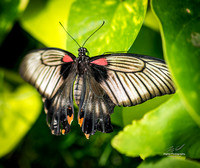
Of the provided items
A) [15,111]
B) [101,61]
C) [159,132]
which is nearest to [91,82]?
[101,61]

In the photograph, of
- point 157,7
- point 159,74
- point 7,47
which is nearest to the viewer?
point 157,7

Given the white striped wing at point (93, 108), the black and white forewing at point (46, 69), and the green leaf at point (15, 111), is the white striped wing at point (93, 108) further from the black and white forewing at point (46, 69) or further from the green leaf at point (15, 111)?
the green leaf at point (15, 111)

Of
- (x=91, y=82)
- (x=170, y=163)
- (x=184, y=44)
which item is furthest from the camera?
(x=91, y=82)

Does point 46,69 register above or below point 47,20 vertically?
below

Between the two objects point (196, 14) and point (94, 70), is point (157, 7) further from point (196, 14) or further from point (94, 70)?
point (94, 70)

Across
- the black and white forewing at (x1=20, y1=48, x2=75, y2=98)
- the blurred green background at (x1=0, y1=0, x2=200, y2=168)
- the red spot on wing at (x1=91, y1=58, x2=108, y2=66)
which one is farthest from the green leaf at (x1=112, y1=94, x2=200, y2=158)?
the black and white forewing at (x1=20, y1=48, x2=75, y2=98)

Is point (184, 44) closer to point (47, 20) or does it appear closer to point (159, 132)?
point (159, 132)

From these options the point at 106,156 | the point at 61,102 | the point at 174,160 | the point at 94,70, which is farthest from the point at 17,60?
the point at 174,160

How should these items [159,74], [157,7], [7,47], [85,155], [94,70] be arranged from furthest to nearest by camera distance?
1. [85,155]
2. [7,47]
3. [94,70]
4. [159,74]
5. [157,7]
